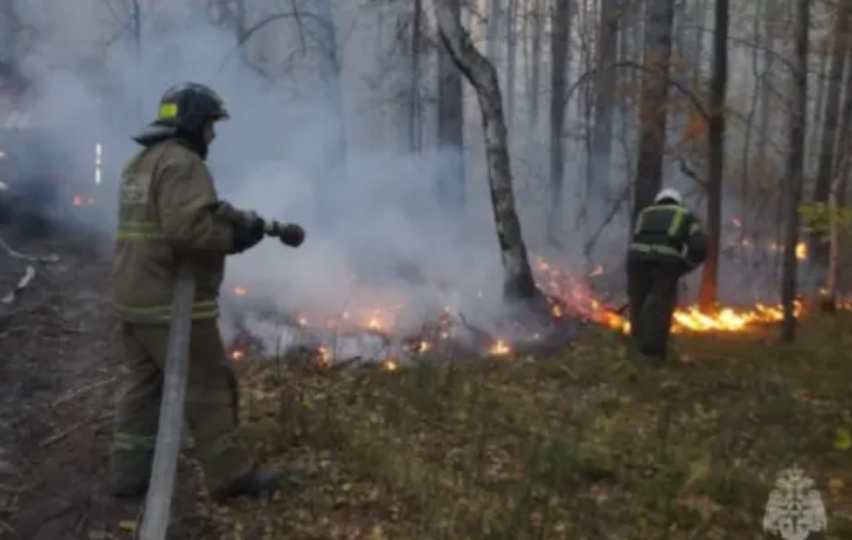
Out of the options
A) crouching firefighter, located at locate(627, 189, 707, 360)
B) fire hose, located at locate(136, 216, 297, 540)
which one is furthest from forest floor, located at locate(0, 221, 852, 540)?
fire hose, located at locate(136, 216, 297, 540)

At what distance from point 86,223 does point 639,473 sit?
12760mm

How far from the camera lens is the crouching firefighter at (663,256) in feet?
27.0

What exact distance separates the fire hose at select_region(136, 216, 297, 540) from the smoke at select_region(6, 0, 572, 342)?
6.19m

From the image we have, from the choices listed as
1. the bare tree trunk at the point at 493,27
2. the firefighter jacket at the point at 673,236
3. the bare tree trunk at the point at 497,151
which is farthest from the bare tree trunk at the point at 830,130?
the bare tree trunk at the point at 493,27

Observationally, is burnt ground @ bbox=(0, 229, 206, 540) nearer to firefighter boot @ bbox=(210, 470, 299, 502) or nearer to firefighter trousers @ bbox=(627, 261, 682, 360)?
firefighter boot @ bbox=(210, 470, 299, 502)

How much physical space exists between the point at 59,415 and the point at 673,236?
5251mm

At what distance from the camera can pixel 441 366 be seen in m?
7.57

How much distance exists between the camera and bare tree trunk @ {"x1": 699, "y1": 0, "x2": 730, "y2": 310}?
10984 mm

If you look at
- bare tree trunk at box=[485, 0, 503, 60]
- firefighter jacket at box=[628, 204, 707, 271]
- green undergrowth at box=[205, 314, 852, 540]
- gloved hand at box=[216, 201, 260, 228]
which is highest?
bare tree trunk at box=[485, 0, 503, 60]

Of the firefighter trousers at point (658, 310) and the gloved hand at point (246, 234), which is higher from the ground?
the gloved hand at point (246, 234)

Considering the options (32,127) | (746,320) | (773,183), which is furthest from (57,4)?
(746,320)

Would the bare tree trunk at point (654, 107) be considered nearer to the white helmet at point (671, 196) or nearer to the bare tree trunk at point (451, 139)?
the white helmet at point (671, 196)

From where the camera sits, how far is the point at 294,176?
62.8 ft

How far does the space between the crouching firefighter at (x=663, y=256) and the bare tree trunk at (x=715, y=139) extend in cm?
247
